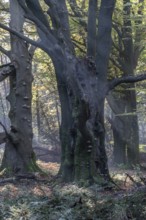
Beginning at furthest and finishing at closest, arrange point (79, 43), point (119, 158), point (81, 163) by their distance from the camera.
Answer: point (119, 158) < point (79, 43) < point (81, 163)

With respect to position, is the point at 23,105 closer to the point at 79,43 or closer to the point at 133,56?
the point at 79,43

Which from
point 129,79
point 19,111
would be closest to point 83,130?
point 129,79

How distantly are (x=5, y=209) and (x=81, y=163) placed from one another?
4649mm

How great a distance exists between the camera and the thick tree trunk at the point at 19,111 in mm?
11953

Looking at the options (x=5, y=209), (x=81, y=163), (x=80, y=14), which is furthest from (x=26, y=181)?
(x=80, y=14)

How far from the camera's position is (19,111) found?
1215 cm

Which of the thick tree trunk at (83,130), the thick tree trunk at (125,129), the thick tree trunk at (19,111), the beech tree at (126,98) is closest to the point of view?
the thick tree trunk at (83,130)

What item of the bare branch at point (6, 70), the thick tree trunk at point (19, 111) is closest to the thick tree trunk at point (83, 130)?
the thick tree trunk at point (19, 111)

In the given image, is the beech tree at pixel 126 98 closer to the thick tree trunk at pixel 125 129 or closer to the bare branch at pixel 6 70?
the thick tree trunk at pixel 125 129

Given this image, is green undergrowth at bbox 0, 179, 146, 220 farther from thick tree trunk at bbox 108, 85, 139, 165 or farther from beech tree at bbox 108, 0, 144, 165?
thick tree trunk at bbox 108, 85, 139, 165

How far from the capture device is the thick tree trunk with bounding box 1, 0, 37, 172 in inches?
471

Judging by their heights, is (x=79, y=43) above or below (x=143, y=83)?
above

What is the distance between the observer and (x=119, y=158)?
61.0 feet

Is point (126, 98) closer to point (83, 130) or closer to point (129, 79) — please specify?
point (129, 79)
